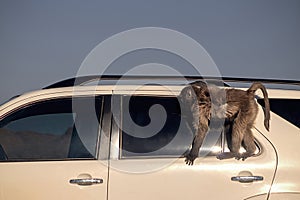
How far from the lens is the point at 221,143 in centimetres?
363

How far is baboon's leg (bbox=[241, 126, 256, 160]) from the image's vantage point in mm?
3568

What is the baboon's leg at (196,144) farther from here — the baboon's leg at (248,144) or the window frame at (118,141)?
the baboon's leg at (248,144)

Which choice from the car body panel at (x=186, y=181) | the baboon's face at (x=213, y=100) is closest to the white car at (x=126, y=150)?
the car body panel at (x=186, y=181)

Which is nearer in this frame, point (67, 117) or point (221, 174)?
point (221, 174)

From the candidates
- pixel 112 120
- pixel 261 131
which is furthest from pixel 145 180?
pixel 261 131

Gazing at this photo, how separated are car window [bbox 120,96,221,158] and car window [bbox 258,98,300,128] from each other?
606 mm

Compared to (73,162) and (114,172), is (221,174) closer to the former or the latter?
(114,172)

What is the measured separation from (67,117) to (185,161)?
1.11 meters

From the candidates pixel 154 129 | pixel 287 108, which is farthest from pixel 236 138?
pixel 154 129

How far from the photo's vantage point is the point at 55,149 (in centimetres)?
367

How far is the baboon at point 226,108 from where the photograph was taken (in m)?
3.65

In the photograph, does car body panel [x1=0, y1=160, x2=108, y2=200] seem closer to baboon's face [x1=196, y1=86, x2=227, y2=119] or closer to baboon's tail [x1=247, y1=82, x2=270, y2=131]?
baboon's face [x1=196, y1=86, x2=227, y2=119]

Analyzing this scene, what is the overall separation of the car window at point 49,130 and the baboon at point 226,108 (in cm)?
83

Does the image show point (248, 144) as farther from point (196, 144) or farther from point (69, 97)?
point (69, 97)
